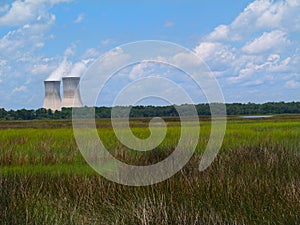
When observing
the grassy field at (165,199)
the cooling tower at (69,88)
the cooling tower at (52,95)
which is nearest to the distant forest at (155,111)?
the cooling tower at (52,95)

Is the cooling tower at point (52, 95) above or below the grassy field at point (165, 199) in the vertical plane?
above

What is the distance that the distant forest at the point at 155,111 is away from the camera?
148ft

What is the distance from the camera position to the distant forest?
45.1 m

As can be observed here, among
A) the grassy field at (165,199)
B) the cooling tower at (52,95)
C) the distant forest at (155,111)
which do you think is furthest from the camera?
the distant forest at (155,111)

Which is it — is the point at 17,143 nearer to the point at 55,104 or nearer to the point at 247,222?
the point at 247,222

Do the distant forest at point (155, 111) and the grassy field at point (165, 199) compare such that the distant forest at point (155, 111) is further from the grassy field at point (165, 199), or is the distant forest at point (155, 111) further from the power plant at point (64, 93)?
the grassy field at point (165, 199)

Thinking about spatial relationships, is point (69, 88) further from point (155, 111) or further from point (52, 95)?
point (155, 111)

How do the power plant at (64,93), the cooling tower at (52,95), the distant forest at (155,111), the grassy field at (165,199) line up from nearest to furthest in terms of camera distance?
the grassy field at (165,199), the power plant at (64,93), the cooling tower at (52,95), the distant forest at (155,111)

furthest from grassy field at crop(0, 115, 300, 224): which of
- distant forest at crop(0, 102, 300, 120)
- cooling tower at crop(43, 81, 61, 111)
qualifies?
distant forest at crop(0, 102, 300, 120)

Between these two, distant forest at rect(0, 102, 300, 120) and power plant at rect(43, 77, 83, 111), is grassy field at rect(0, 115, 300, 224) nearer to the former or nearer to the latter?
power plant at rect(43, 77, 83, 111)

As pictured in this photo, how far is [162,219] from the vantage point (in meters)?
4.61

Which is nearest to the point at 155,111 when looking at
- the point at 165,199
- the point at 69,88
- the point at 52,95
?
→ the point at 52,95

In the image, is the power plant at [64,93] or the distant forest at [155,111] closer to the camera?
the power plant at [64,93]

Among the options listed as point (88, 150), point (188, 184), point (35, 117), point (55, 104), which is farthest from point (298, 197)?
point (35, 117)
